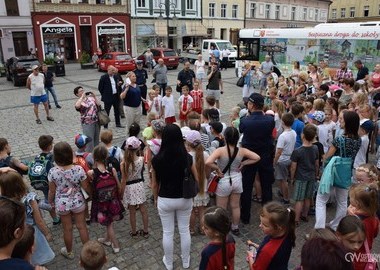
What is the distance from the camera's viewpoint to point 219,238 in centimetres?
279

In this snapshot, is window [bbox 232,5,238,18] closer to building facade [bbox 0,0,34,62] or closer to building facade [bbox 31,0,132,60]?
building facade [bbox 31,0,132,60]

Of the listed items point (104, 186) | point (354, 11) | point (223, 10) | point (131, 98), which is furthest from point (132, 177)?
point (354, 11)

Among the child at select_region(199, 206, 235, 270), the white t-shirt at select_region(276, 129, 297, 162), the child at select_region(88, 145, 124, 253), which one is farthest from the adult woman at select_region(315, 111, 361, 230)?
the child at select_region(88, 145, 124, 253)

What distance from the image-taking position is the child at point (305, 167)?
451 cm

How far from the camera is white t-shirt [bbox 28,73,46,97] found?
10.2 metres

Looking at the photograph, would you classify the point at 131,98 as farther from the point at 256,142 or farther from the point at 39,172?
the point at 256,142

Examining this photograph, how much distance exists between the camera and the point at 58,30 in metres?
29.7

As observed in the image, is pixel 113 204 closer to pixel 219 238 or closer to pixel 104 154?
pixel 104 154

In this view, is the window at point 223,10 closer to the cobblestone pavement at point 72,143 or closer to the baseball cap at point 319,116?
the cobblestone pavement at point 72,143

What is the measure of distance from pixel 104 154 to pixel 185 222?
1.27 metres

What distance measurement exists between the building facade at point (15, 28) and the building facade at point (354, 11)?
159 ft

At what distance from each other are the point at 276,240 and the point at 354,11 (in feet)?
201

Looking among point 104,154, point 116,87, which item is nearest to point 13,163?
point 104,154

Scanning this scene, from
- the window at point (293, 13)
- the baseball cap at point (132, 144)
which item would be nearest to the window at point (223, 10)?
the window at point (293, 13)
